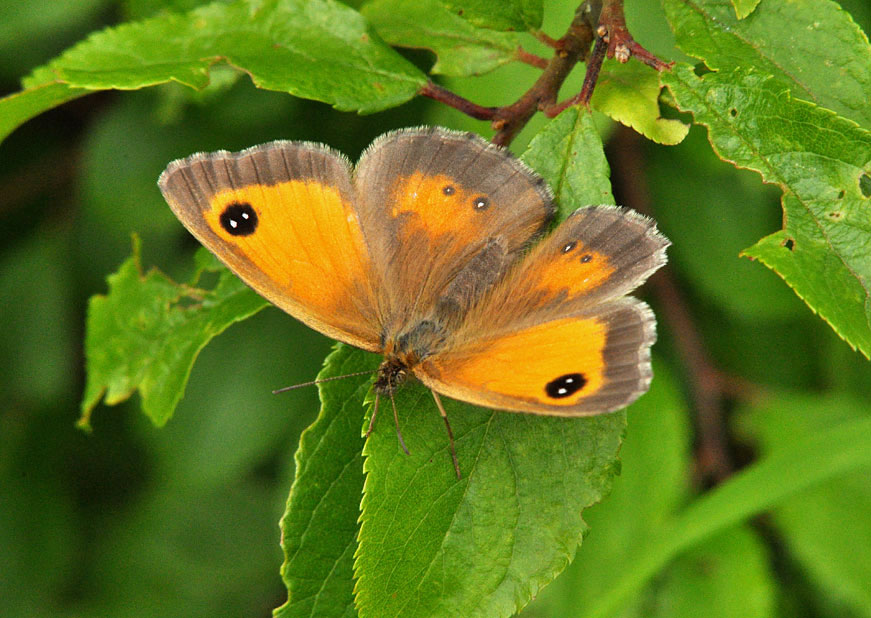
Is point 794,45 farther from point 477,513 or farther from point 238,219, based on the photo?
point 238,219

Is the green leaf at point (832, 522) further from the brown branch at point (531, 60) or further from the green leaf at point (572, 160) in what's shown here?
the brown branch at point (531, 60)

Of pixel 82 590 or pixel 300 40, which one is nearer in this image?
pixel 300 40

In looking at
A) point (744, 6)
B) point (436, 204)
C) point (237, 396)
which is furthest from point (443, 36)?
point (237, 396)

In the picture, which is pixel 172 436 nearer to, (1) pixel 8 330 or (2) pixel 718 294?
(1) pixel 8 330

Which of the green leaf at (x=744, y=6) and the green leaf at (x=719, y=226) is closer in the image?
the green leaf at (x=744, y=6)

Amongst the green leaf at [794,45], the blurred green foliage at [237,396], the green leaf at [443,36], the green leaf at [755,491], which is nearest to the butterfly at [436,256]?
the green leaf at [443,36]

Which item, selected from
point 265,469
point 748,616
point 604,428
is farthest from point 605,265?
point 265,469
